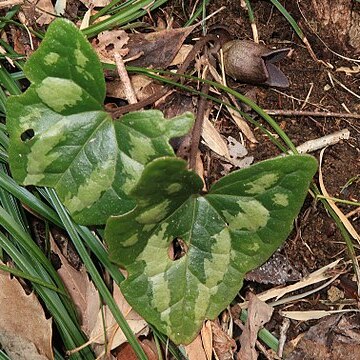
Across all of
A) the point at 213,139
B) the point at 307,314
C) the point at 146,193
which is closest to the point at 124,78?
the point at 213,139

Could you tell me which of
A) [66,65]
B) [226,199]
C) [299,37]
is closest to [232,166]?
[226,199]

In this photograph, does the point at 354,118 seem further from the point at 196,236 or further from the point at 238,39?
the point at 196,236

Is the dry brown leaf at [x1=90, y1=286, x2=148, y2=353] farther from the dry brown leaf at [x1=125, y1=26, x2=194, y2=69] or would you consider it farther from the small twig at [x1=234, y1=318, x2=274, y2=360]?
the dry brown leaf at [x1=125, y1=26, x2=194, y2=69]

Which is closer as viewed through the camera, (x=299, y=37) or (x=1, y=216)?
(x=1, y=216)

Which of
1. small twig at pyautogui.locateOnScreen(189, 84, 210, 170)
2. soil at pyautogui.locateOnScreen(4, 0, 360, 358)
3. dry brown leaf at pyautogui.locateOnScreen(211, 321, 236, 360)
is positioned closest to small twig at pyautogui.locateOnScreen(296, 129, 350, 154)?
soil at pyautogui.locateOnScreen(4, 0, 360, 358)

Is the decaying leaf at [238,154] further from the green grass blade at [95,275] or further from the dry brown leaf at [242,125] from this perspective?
the green grass blade at [95,275]

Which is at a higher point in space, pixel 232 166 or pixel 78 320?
pixel 232 166

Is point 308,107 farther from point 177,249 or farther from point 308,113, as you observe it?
point 177,249
